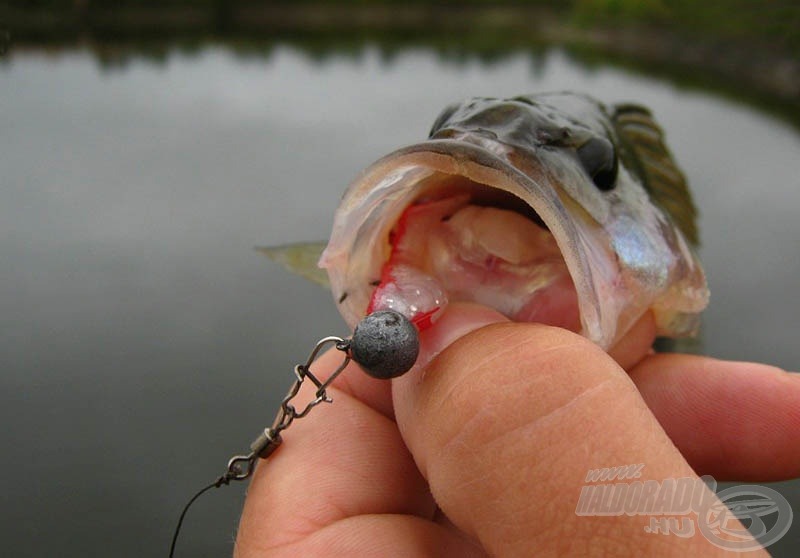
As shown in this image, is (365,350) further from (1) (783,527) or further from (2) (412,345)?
(1) (783,527)

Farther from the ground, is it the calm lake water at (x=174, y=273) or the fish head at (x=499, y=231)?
the fish head at (x=499, y=231)

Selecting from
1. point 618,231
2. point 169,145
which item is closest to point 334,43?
point 169,145

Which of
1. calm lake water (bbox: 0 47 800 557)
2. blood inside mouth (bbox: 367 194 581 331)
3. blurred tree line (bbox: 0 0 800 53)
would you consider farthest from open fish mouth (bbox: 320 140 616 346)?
blurred tree line (bbox: 0 0 800 53)

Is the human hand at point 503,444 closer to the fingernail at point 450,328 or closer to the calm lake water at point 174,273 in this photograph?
the fingernail at point 450,328

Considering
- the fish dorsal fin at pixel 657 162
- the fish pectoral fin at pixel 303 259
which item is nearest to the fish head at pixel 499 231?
the fish pectoral fin at pixel 303 259

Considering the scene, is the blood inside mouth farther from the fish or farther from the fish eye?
the fish eye
